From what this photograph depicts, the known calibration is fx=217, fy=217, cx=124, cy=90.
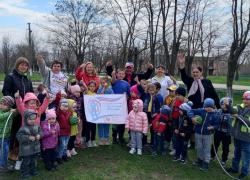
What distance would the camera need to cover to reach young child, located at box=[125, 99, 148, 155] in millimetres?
5852

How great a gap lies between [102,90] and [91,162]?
200 centimetres

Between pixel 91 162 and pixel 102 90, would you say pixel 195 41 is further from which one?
pixel 91 162

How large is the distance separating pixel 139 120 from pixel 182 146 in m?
1.29

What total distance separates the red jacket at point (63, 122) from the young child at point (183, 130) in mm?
2714

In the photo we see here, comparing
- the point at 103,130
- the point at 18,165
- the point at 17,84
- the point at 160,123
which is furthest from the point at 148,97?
the point at 18,165

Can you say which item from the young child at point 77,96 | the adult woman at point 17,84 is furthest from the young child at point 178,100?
the adult woman at point 17,84

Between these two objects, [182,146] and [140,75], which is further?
[140,75]

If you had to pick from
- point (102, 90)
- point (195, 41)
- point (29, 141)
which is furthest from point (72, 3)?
point (29, 141)

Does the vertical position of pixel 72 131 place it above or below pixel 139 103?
below

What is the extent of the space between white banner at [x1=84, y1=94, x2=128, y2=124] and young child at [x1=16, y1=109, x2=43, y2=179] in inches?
70.5

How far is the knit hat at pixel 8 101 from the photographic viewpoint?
466 centimetres

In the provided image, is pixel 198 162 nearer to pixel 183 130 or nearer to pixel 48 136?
pixel 183 130

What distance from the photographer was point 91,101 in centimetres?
618

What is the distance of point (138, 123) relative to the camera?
19.2 ft
